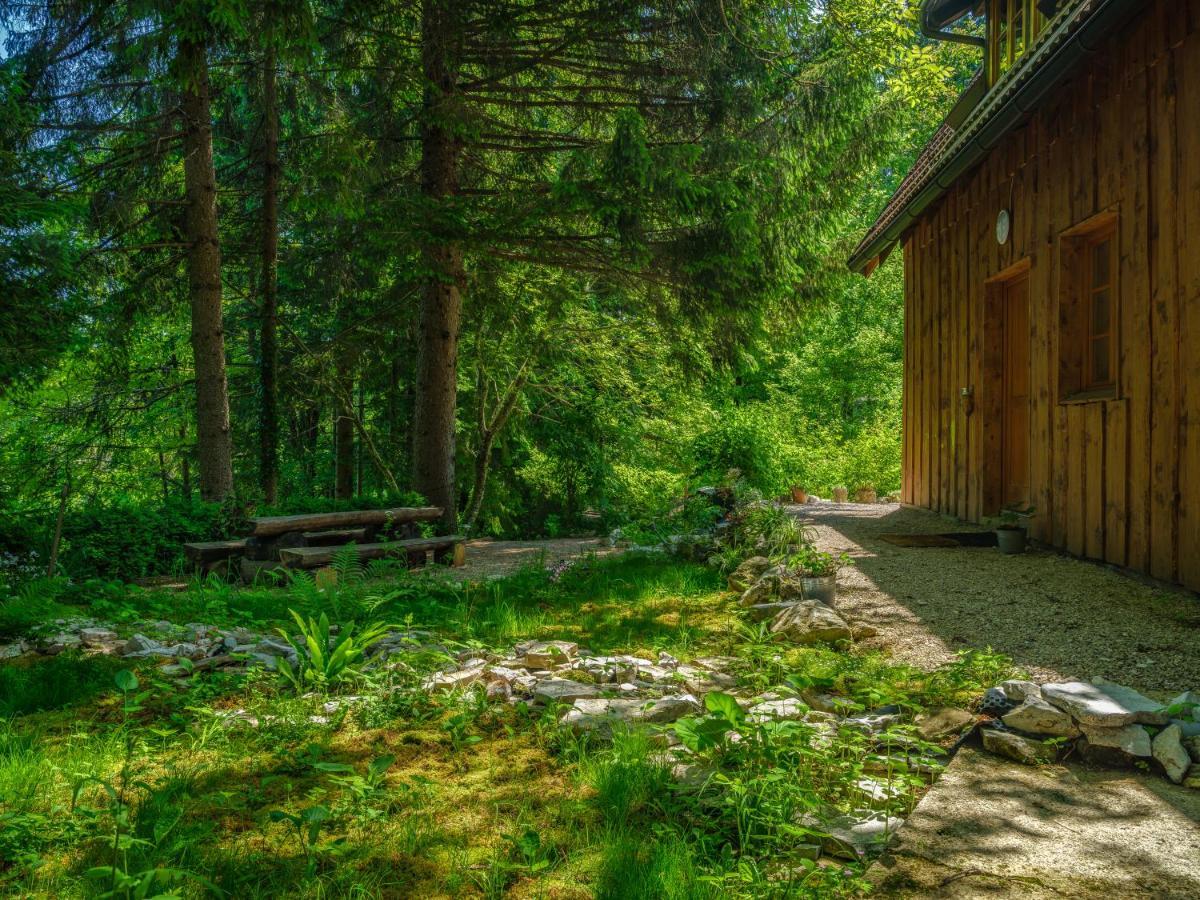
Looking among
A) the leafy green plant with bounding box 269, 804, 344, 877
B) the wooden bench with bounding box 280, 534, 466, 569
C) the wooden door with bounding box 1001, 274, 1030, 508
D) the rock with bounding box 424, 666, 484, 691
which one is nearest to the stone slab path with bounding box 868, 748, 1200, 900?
the leafy green plant with bounding box 269, 804, 344, 877

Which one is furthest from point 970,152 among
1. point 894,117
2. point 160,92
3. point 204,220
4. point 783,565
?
point 160,92

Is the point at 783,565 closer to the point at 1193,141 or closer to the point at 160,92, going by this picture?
the point at 1193,141

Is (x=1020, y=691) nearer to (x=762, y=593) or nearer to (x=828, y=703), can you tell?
(x=828, y=703)

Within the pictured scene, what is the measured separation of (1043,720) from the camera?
267 cm

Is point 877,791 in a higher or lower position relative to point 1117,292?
lower

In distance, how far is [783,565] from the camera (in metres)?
5.52

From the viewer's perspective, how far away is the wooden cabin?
4723 mm

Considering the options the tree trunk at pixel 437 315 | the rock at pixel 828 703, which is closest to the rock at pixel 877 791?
the rock at pixel 828 703

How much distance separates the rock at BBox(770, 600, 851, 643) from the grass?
365 mm

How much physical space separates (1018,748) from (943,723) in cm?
31

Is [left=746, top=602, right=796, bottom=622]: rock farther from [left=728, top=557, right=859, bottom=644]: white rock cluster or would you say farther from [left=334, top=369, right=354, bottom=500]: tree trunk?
[left=334, top=369, right=354, bottom=500]: tree trunk

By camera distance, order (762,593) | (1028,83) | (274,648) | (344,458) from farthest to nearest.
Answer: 1. (344,458)
2. (1028,83)
3. (762,593)
4. (274,648)

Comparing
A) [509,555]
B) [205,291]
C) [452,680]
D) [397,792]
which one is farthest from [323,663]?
[205,291]

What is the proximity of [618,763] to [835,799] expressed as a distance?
2.09 ft
